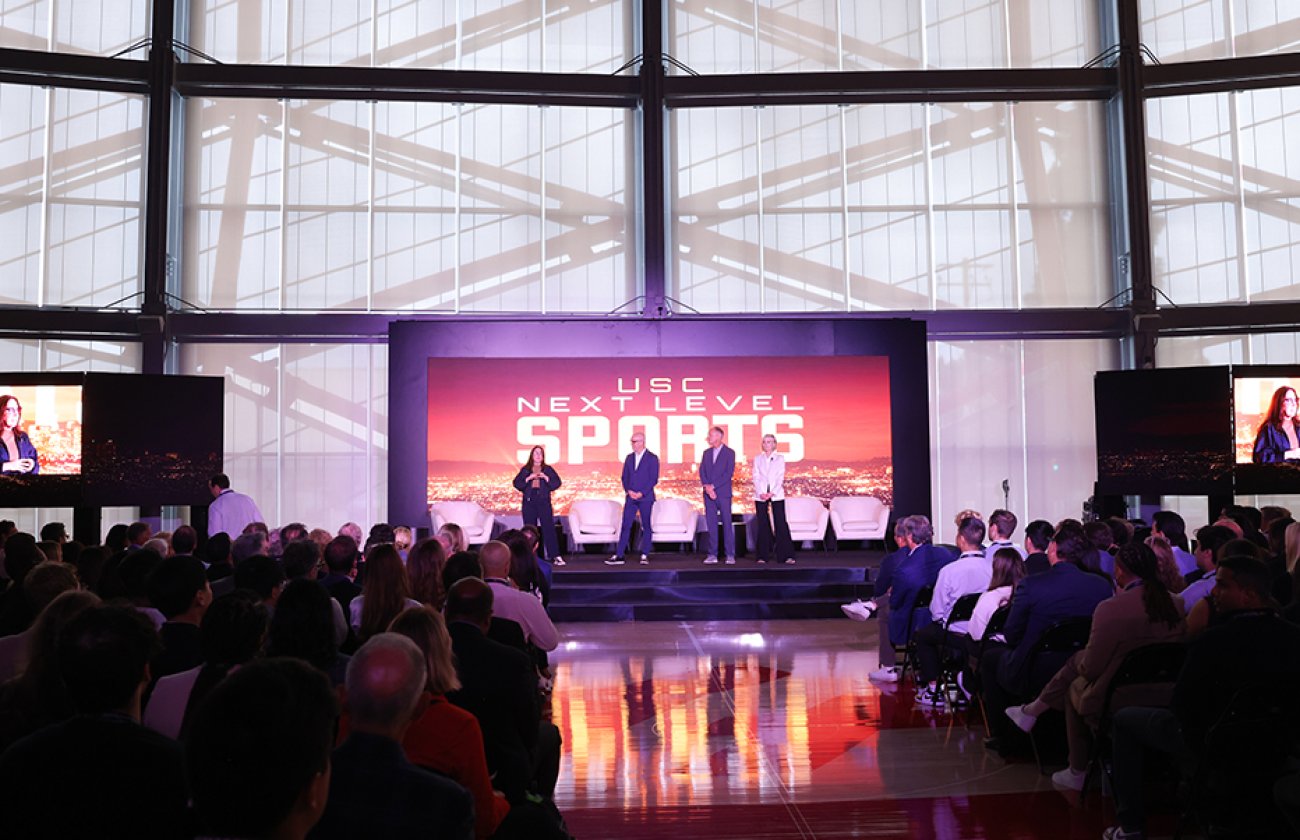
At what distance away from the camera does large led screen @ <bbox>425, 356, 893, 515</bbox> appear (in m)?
13.7

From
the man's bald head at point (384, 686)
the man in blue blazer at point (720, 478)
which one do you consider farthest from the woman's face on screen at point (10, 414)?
the man's bald head at point (384, 686)

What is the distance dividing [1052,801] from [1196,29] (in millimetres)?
12844

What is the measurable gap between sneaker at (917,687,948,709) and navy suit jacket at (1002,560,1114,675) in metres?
1.48

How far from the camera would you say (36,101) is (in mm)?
13562

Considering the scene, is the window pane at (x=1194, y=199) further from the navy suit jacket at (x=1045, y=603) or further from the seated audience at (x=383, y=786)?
the seated audience at (x=383, y=786)

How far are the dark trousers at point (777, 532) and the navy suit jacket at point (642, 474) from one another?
1.17m

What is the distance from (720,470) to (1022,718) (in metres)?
7.50

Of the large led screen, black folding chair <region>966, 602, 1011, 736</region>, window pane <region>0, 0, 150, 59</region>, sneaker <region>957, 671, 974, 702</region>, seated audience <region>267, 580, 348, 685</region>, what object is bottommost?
sneaker <region>957, 671, 974, 702</region>

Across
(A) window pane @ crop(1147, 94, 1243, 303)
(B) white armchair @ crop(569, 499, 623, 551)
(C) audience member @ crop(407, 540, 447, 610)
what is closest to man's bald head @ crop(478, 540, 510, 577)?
(C) audience member @ crop(407, 540, 447, 610)

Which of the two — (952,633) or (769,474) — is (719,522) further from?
(952,633)

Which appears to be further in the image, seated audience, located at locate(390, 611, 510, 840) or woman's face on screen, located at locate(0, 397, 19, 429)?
woman's face on screen, located at locate(0, 397, 19, 429)

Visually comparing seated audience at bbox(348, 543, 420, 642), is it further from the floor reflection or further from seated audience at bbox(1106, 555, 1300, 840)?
seated audience at bbox(1106, 555, 1300, 840)

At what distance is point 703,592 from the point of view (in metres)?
11.2

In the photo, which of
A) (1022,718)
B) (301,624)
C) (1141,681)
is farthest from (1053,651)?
(301,624)
